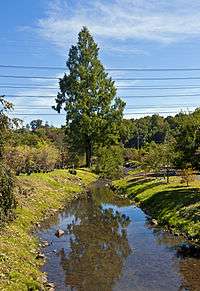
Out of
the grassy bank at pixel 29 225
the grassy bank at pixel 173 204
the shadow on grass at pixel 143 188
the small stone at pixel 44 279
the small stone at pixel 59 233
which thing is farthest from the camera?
the shadow on grass at pixel 143 188

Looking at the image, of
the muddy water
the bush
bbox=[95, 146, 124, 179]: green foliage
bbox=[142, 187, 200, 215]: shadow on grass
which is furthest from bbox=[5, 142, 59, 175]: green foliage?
the bush

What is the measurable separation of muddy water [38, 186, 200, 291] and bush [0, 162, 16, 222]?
5046 mm

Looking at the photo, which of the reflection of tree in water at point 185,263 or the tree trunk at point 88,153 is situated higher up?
the tree trunk at point 88,153

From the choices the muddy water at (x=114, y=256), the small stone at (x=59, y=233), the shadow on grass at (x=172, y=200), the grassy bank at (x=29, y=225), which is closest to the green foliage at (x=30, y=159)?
the grassy bank at (x=29, y=225)

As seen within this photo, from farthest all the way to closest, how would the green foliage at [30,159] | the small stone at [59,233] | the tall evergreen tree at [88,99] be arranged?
the tall evergreen tree at [88,99]
the green foliage at [30,159]
the small stone at [59,233]

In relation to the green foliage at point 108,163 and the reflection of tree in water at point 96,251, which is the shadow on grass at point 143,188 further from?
the green foliage at point 108,163

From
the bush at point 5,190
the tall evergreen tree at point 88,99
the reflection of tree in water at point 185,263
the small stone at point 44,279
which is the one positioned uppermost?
the tall evergreen tree at point 88,99

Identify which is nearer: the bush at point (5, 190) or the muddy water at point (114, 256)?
the muddy water at point (114, 256)

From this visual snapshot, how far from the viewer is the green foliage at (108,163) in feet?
339

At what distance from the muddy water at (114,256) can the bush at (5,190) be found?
5.05 metres

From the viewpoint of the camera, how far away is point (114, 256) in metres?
36.2

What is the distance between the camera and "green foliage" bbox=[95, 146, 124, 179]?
103312 mm

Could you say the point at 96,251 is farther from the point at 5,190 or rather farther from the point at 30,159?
the point at 30,159

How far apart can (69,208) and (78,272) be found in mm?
28680
